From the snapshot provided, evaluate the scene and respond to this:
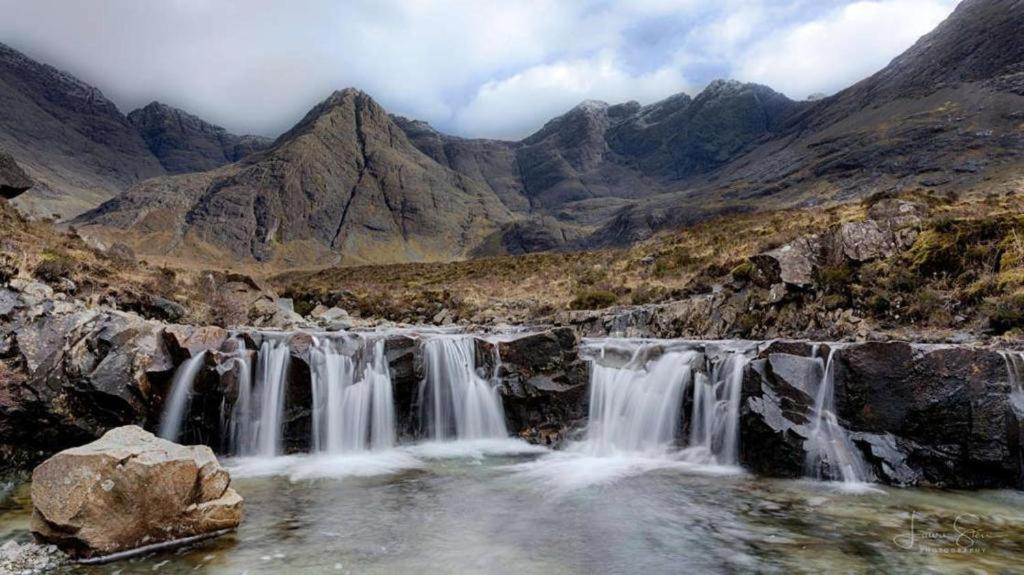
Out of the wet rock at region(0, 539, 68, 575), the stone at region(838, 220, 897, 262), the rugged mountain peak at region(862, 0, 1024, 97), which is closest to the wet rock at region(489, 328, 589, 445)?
the stone at region(838, 220, 897, 262)

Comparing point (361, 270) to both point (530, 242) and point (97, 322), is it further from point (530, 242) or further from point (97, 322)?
point (530, 242)

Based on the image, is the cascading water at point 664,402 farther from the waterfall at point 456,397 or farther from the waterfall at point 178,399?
the waterfall at point 178,399

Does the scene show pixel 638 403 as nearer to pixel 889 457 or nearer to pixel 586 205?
pixel 889 457

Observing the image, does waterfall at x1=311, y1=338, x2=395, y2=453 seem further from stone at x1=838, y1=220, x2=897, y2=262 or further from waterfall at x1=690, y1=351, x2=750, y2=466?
→ stone at x1=838, y1=220, x2=897, y2=262

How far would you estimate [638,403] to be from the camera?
1517cm

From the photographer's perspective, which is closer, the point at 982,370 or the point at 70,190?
the point at 982,370

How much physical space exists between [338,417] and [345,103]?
205m

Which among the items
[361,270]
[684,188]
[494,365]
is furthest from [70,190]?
[494,365]

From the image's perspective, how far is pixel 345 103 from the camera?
199m

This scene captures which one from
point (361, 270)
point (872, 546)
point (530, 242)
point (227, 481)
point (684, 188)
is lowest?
point (872, 546)

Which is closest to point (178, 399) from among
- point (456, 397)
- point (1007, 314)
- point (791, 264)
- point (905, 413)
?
point (456, 397)

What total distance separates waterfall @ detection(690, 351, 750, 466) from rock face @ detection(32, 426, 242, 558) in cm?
1084

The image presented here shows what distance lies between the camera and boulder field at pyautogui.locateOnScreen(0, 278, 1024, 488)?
425 inches

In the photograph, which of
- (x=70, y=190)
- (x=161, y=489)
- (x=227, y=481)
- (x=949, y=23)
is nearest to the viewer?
(x=161, y=489)
